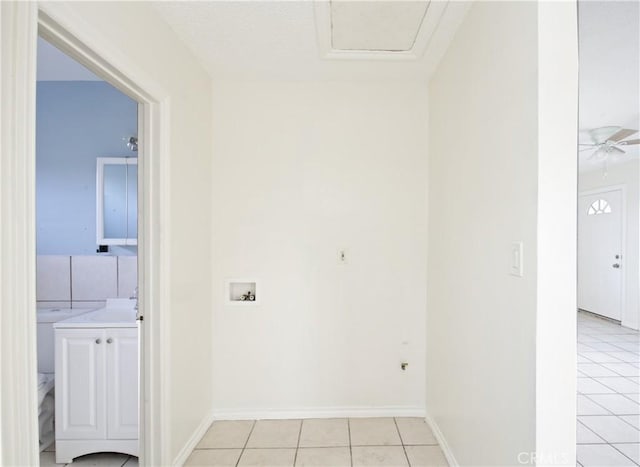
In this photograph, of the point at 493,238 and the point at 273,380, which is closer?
the point at 493,238

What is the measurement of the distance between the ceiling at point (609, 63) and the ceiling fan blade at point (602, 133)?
0.12m

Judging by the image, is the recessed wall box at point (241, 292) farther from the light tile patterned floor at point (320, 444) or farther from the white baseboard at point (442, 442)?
the white baseboard at point (442, 442)

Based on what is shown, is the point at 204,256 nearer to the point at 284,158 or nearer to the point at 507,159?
the point at 284,158

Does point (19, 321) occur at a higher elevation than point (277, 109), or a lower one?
lower

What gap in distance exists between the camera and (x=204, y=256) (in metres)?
2.13

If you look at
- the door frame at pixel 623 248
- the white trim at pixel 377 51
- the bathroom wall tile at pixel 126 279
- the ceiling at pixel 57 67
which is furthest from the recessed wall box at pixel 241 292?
the door frame at pixel 623 248

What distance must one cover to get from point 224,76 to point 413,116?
1413 mm

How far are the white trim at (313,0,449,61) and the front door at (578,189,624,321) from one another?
4.17 m

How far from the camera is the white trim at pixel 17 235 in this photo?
837 mm

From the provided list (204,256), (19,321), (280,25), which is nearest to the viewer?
(19,321)

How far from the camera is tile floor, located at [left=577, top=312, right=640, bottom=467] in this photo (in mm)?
1879

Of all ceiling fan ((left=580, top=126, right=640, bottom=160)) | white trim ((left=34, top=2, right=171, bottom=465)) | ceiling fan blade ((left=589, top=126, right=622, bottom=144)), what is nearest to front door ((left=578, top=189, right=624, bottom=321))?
ceiling fan ((left=580, top=126, right=640, bottom=160))

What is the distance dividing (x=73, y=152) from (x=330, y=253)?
2.17 m

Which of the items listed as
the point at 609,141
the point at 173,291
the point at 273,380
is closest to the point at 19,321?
the point at 173,291
